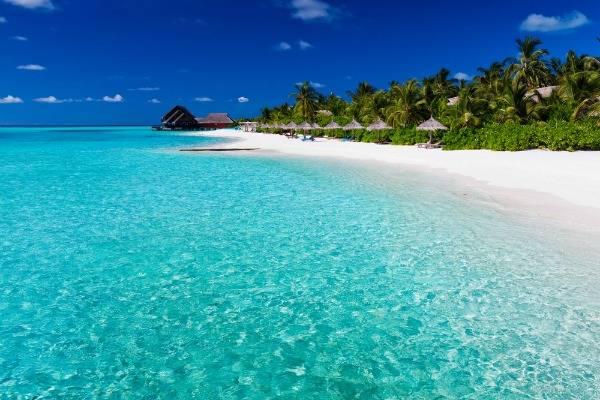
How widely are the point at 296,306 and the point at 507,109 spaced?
24.4 m

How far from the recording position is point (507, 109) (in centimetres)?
2608

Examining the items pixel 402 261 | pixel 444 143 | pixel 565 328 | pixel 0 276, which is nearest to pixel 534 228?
pixel 402 261

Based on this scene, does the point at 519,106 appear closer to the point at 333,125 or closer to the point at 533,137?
the point at 533,137

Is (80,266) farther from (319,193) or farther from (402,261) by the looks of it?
(319,193)

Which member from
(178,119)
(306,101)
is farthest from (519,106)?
(178,119)

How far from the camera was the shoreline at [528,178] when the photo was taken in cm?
1084

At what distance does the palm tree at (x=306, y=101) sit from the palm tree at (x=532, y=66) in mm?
24582

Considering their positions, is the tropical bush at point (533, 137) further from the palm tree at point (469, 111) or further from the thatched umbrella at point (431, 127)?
the thatched umbrella at point (431, 127)

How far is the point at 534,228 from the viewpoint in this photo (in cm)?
935

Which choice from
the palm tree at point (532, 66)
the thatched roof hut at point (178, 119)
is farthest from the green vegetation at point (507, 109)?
the thatched roof hut at point (178, 119)

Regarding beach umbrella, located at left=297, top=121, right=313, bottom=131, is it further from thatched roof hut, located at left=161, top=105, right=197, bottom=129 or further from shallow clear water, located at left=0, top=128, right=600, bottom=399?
thatched roof hut, located at left=161, top=105, right=197, bottom=129

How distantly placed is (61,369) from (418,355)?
3493 millimetres

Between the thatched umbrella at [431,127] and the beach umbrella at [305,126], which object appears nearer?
the thatched umbrella at [431,127]

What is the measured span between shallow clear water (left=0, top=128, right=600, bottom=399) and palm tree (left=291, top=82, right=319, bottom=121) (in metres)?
48.8
